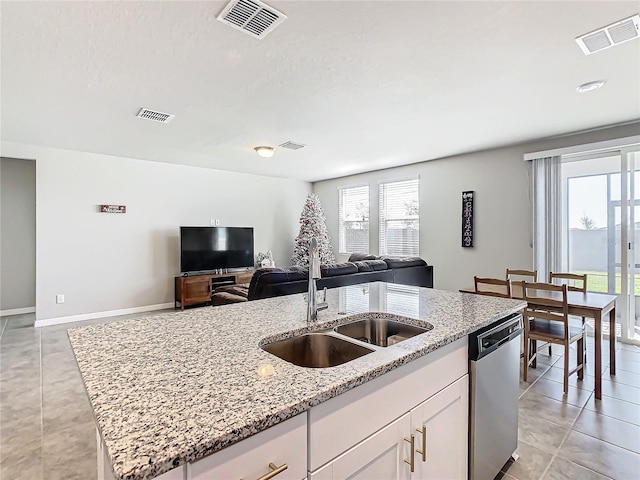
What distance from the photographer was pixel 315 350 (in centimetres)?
150

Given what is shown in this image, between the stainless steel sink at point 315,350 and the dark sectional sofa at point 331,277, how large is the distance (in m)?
1.79

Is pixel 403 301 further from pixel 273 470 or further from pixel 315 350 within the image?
pixel 273 470

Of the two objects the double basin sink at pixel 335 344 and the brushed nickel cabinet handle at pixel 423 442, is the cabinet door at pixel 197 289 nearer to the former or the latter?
the double basin sink at pixel 335 344

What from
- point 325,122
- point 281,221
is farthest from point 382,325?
point 281,221

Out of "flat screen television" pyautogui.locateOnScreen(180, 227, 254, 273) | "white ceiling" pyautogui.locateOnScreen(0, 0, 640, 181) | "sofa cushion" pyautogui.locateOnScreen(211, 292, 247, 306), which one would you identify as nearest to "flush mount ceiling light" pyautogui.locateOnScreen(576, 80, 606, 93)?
"white ceiling" pyautogui.locateOnScreen(0, 0, 640, 181)

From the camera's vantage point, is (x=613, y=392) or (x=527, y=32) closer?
(x=527, y=32)

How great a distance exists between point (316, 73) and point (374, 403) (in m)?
2.47

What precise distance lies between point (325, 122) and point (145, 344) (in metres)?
3.17

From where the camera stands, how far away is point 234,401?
81cm

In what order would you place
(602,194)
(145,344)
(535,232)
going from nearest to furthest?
(145,344) → (602,194) → (535,232)

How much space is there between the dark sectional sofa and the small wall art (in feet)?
3.02

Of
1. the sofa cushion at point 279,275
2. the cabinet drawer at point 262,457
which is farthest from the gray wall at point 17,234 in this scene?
the cabinet drawer at point 262,457

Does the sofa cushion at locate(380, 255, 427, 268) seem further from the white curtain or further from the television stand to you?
the television stand

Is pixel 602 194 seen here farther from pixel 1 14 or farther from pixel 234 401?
pixel 1 14
